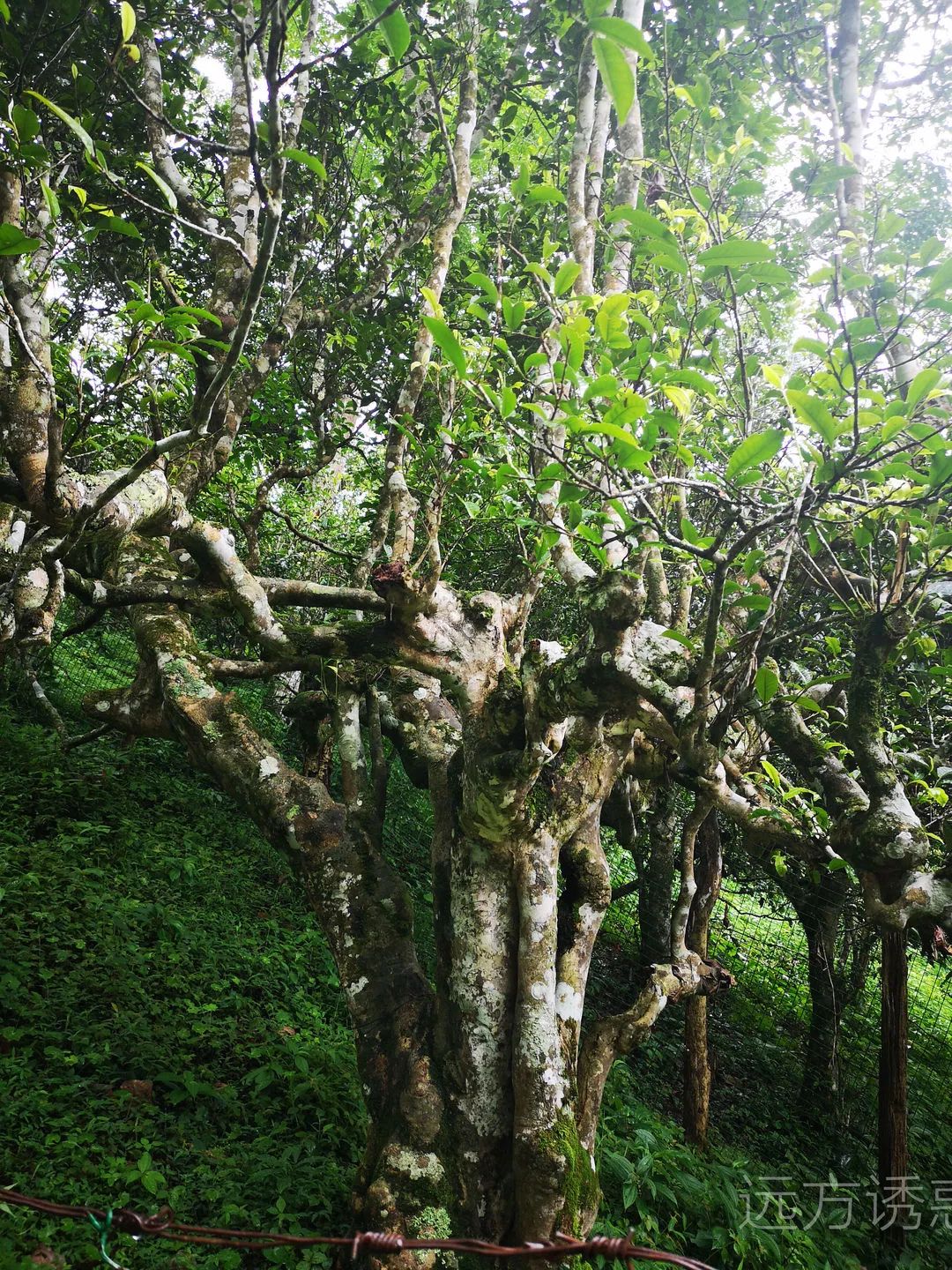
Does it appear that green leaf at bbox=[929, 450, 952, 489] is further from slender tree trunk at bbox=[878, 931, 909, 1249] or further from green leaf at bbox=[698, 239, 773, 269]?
slender tree trunk at bbox=[878, 931, 909, 1249]

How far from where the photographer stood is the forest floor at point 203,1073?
254cm

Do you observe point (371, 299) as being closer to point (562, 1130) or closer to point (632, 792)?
point (632, 792)

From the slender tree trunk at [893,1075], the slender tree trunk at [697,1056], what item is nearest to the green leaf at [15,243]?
the slender tree trunk at [697,1056]

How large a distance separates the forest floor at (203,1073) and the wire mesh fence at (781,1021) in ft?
0.13

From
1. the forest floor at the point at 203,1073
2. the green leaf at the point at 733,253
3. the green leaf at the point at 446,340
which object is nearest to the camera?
the green leaf at the point at 733,253

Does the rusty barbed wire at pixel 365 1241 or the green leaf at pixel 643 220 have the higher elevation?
the green leaf at pixel 643 220

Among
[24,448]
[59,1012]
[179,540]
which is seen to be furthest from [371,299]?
[59,1012]

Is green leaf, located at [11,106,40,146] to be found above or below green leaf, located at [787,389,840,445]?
above

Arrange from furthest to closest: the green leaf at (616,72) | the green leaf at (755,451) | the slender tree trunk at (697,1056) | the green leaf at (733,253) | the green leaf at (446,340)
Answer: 1. the slender tree trunk at (697,1056)
2. the green leaf at (446,340)
3. the green leaf at (755,451)
4. the green leaf at (733,253)
5. the green leaf at (616,72)

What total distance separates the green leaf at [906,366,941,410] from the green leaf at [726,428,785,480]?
0.96 ft

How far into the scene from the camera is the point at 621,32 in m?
0.99

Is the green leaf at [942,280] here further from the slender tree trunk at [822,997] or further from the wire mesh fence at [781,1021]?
the slender tree trunk at [822,997]

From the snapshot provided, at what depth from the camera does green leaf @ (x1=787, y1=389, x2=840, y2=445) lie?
1500mm

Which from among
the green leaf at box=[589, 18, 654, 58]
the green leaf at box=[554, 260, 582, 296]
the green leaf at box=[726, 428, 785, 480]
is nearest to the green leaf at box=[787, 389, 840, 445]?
the green leaf at box=[726, 428, 785, 480]
